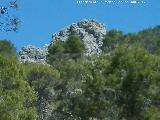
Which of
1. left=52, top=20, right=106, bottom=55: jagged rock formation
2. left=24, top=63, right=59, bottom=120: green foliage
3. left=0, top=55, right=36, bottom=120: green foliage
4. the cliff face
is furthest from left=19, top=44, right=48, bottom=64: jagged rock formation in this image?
left=0, top=55, right=36, bottom=120: green foliage

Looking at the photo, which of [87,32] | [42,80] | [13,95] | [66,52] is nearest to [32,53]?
[87,32]

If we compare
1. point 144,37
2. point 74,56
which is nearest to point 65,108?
point 74,56

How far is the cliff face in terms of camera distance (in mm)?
78000

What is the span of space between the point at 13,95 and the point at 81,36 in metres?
54.3

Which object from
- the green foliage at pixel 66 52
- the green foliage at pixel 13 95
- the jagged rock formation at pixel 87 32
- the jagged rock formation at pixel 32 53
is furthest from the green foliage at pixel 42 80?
the jagged rock formation at pixel 87 32

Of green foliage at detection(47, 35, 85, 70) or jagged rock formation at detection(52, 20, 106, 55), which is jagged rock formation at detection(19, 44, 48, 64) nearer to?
jagged rock formation at detection(52, 20, 106, 55)

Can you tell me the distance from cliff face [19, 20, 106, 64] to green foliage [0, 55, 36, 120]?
44.7 m

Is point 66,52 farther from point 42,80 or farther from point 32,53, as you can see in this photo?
point 32,53

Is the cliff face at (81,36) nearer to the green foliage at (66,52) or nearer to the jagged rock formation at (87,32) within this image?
the jagged rock formation at (87,32)

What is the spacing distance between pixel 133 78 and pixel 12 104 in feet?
22.9

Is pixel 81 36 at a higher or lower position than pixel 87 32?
lower

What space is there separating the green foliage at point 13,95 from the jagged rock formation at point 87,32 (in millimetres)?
48713

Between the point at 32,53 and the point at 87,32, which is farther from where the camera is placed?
the point at 87,32

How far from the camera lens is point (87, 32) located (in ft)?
279
